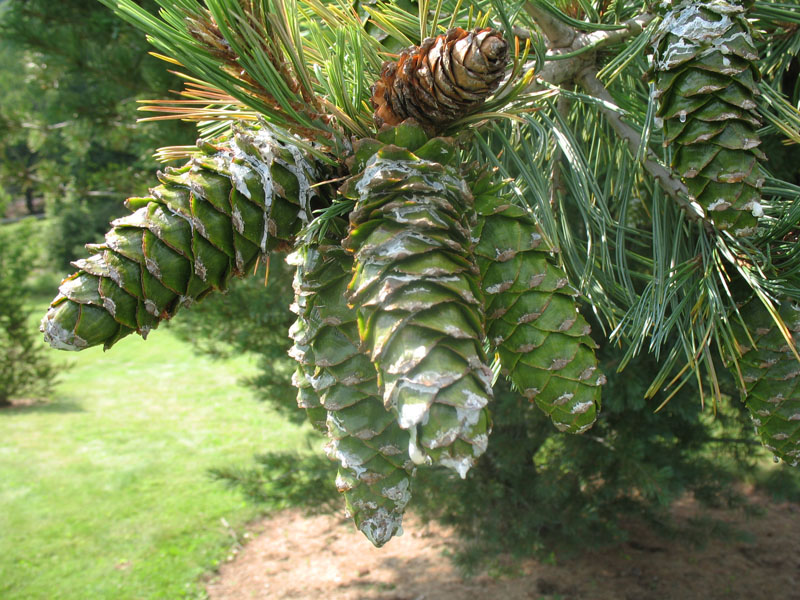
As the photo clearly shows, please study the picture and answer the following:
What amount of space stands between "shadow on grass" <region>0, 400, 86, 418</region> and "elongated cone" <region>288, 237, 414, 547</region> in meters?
8.28

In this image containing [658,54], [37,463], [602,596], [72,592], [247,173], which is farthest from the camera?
[37,463]

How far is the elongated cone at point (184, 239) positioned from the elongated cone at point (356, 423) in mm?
74

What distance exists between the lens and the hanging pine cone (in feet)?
1.70

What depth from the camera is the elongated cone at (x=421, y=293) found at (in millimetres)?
468

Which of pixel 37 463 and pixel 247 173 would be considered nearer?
pixel 247 173

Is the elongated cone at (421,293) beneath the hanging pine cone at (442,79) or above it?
beneath

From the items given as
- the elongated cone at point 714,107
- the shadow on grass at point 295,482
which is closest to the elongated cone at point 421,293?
the elongated cone at point 714,107

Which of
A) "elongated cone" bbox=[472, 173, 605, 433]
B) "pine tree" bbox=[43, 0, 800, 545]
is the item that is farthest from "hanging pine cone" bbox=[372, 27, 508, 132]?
"elongated cone" bbox=[472, 173, 605, 433]

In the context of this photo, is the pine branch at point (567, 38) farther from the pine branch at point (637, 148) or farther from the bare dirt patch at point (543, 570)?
the bare dirt patch at point (543, 570)

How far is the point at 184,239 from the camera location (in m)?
0.57

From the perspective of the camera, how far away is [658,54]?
718 mm

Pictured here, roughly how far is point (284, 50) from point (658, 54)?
0.44m

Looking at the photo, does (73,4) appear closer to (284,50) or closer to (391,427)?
(284,50)

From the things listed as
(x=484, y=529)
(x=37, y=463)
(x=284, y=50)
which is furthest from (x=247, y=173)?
(x=37, y=463)
